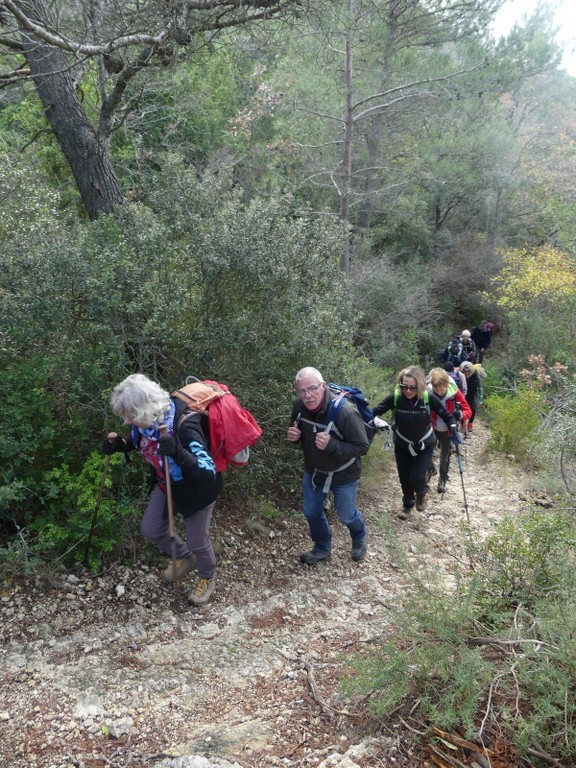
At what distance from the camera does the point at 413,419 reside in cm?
509

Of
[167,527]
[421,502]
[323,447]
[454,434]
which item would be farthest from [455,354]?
[167,527]

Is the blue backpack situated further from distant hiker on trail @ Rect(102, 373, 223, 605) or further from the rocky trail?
distant hiker on trail @ Rect(102, 373, 223, 605)

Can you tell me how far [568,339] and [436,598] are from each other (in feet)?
39.6

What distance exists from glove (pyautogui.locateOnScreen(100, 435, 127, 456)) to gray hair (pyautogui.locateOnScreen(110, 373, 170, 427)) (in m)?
0.38

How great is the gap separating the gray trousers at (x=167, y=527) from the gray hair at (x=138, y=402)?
70cm

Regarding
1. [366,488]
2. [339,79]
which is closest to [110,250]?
[366,488]

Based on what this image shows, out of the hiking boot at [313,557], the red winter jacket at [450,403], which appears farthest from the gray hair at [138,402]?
the red winter jacket at [450,403]

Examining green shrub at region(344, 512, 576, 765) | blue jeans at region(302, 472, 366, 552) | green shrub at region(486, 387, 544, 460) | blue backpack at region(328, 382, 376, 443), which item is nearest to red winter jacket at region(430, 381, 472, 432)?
blue backpack at region(328, 382, 376, 443)

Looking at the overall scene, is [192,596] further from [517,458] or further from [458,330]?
[458,330]

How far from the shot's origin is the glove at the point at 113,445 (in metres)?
3.46

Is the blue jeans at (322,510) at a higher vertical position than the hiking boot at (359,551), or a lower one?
higher

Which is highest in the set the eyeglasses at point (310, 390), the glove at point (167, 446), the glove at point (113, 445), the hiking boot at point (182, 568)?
the eyeglasses at point (310, 390)

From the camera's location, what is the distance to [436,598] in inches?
113

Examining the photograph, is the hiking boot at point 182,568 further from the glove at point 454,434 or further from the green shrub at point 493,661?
the glove at point 454,434
